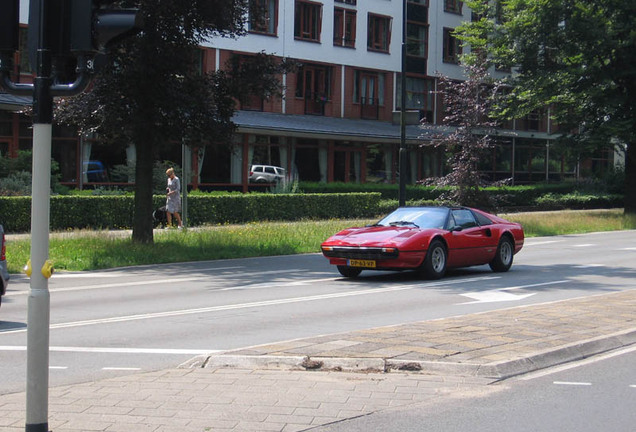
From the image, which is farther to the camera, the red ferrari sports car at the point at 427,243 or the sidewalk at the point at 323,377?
the red ferrari sports car at the point at 427,243

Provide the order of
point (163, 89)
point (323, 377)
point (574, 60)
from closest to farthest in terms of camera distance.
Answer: point (323, 377) → point (163, 89) → point (574, 60)

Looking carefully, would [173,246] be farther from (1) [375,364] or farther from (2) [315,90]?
(2) [315,90]

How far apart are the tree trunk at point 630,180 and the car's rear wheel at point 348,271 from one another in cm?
2655

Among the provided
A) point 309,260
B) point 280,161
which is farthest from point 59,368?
point 280,161

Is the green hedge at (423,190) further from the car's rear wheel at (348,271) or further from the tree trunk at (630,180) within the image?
the car's rear wheel at (348,271)

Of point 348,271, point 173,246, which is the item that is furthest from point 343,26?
point 348,271

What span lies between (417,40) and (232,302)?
41.1m

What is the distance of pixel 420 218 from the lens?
16.5 m

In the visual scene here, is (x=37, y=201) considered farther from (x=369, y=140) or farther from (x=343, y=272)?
(x=369, y=140)

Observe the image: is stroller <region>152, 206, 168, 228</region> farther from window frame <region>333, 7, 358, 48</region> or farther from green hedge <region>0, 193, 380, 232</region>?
window frame <region>333, 7, 358, 48</region>

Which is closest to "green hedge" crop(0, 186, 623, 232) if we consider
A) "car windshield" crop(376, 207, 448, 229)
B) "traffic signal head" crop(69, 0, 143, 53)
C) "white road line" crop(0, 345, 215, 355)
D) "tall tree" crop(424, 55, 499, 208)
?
"tall tree" crop(424, 55, 499, 208)

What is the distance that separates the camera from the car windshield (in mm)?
16281

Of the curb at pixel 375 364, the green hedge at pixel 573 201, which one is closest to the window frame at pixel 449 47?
the green hedge at pixel 573 201

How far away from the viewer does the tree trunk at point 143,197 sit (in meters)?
21.2
